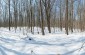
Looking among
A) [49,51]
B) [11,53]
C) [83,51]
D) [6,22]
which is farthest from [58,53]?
[6,22]

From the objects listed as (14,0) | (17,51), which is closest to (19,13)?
(14,0)

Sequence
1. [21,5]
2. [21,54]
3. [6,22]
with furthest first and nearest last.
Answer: [6,22] < [21,5] < [21,54]

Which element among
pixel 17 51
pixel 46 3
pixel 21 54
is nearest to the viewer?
pixel 21 54

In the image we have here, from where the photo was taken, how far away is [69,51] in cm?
584

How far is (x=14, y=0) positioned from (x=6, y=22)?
20.9 metres

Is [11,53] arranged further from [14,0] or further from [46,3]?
[14,0]

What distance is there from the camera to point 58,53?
5492 millimetres

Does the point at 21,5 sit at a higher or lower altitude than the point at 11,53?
higher

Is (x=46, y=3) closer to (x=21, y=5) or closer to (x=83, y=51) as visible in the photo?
(x=83, y=51)

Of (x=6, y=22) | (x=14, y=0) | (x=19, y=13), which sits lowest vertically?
(x=6, y=22)

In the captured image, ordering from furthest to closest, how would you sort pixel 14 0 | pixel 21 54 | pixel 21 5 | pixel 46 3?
pixel 21 5 → pixel 14 0 → pixel 46 3 → pixel 21 54

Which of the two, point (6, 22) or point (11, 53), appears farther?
point (6, 22)

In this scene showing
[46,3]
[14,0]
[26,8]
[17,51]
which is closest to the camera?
[17,51]

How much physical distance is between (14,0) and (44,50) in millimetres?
24085
